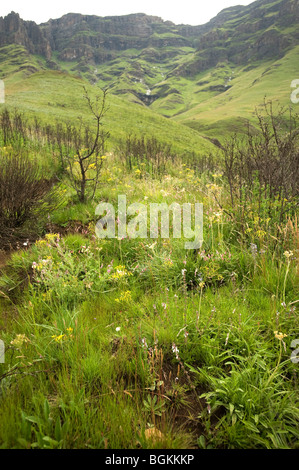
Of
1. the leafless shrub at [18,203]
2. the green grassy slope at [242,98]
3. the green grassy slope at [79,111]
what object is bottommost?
the leafless shrub at [18,203]

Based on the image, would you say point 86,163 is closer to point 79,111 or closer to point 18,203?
point 18,203

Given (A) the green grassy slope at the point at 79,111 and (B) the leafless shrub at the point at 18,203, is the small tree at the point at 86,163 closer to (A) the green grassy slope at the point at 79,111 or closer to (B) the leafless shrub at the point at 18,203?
(B) the leafless shrub at the point at 18,203

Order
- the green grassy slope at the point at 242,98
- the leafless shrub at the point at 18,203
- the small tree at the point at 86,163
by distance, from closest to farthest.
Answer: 1. the leafless shrub at the point at 18,203
2. the small tree at the point at 86,163
3. the green grassy slope at the point at 242,98

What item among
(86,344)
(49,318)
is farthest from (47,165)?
(86,344)

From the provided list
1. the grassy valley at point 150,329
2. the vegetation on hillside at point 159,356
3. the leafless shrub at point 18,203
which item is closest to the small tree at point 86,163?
the grassy valley at point 150,329

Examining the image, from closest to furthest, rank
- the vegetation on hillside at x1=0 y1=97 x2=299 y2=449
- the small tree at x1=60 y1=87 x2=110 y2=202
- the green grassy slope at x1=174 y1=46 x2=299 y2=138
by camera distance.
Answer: the vegetation on hillside at x1=0 y1=97 x2=299 y2=449 → the small tree at x1=60 y1=87 x2=110 y2=202 → the green grassy slope at x1=174 y1=46 x2=299 y2=138

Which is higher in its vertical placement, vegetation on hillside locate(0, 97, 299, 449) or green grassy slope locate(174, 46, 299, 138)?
green grassy slope locate(174, 46, 299, 138)

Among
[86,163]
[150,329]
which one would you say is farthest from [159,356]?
[86,163]

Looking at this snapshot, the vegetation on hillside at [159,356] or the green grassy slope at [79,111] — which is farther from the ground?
the green grassy slope at [79,111]

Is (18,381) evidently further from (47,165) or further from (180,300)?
(47,165)

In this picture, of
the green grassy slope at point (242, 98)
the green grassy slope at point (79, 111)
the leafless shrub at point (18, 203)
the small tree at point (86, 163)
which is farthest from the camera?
the green grassy slope at point (242, 98)

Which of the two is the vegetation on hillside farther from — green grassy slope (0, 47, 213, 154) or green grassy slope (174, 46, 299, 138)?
green grassy slope (174, 46, 299, 138)

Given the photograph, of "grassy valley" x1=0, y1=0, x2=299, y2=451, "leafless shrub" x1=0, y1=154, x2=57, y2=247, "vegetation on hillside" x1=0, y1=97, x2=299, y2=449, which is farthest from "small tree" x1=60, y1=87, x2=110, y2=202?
"vegetation on hillside" x1=0, y1=97, x2=299, y2=449

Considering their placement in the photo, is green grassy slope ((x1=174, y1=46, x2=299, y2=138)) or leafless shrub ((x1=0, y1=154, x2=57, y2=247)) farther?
green grassy slope ((x1=174, y1=46, x2=299, y2=138))
